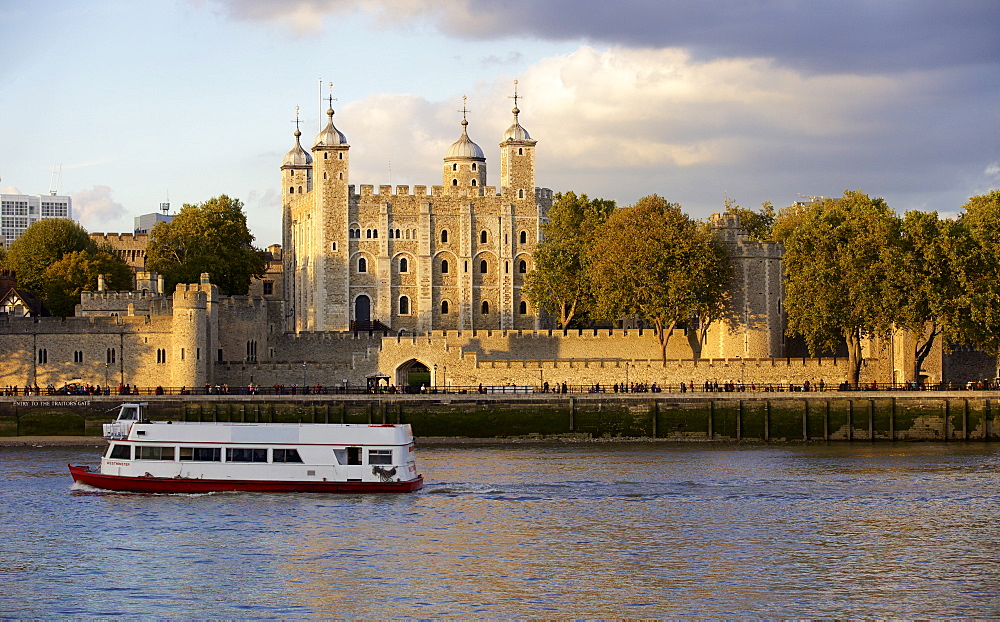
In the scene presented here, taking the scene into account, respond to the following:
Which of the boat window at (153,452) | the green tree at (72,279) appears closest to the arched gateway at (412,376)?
the green tree at (72,279)

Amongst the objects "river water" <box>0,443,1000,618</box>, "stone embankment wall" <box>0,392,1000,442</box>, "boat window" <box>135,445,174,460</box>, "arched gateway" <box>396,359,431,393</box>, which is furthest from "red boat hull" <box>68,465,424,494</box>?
"arched gateway" <box>396,359,431,393</box>

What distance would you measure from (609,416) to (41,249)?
46.5 meters

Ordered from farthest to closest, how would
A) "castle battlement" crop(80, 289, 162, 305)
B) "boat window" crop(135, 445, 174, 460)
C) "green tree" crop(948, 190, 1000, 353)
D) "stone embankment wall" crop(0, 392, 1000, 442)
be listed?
"castle battlement" crop(80, 289, 162, 305) < "green tree" crop(948, 190, 1000, 353) < "stone embankment wall" crop(0, 392, 1000, 442) < "boat window" crop(135, 445, 174, 460)

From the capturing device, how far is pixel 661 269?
72.8 metres

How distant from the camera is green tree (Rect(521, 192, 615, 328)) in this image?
83.2 metres

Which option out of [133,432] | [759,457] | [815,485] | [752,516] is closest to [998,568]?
[752,516]

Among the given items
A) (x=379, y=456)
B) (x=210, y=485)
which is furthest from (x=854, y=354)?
(x=210, y=485)

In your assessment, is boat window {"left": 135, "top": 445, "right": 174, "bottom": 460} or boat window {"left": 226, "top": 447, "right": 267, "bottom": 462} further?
boat window {"left": 135, "top": 445, "right": 174, "bottom": 460}

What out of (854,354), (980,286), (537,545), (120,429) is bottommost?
(537,545)

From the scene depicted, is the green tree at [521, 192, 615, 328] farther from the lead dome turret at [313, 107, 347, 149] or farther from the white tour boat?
the white tour boat

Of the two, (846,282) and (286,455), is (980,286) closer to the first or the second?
(846,282)

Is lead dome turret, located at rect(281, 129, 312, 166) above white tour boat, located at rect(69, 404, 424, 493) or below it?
above

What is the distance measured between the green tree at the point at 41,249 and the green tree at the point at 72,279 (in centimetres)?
320

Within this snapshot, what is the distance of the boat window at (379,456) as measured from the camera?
45.1 metres
